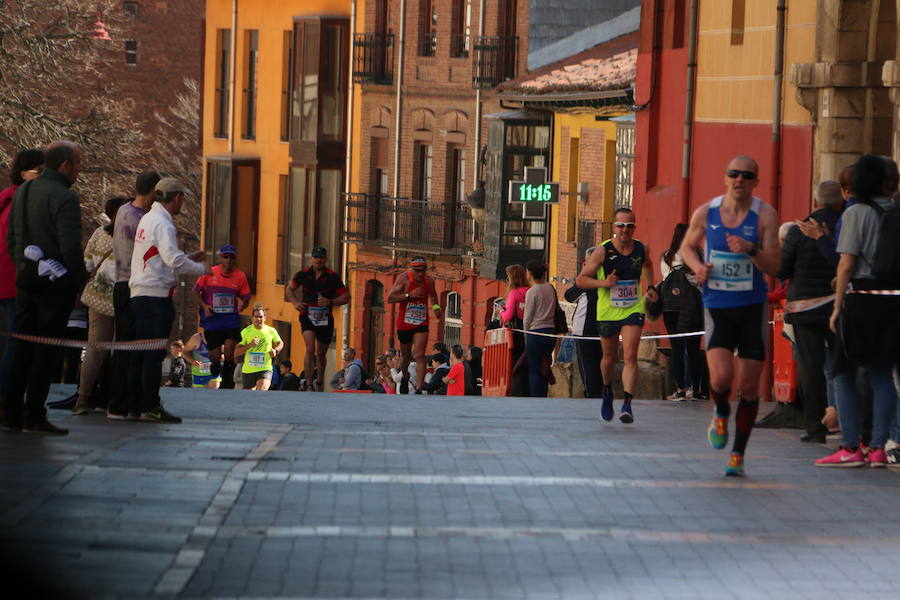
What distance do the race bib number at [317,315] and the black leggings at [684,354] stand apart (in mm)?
5593

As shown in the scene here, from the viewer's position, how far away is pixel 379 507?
34.4 ft

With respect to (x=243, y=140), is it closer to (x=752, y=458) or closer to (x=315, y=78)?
(x=315, y=78)

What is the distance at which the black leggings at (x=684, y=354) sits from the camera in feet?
65.6

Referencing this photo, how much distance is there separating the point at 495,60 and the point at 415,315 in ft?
81.2

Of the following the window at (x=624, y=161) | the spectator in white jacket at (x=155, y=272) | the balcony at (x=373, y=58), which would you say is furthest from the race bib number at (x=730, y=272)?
the balcony at (x=373, y=58)

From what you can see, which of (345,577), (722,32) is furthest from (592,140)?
(345,577)

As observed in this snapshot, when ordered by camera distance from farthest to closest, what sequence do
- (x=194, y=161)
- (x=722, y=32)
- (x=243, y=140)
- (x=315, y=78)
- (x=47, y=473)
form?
(x=194, y=161) < (x=243, y=140) < (x=315, y=78) < (x=722, y=32) < (x=47, y=473)

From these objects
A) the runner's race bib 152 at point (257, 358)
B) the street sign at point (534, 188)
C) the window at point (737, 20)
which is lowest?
the runner's race bib 152 at point (257, 358)

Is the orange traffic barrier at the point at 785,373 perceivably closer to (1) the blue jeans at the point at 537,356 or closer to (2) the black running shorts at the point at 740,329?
(2) the black running shorts at the point at 740,329

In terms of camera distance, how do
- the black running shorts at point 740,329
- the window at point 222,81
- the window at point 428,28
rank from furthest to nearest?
the window at point 222,81, the window at point 428,28, the black running shorts at point 740,329

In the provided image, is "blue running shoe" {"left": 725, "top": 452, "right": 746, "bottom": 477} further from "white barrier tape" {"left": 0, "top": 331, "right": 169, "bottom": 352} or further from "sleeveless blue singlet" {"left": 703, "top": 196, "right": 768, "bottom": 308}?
"white barrier tape" {"left": 0, "top": 331, "right": 169, "bottom": 352}

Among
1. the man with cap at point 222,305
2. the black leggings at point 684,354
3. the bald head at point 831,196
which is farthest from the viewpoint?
the man with cap at point 222,305

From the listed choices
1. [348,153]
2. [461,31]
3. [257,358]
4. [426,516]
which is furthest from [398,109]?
[426,516]

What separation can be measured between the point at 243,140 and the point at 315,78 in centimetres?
496
